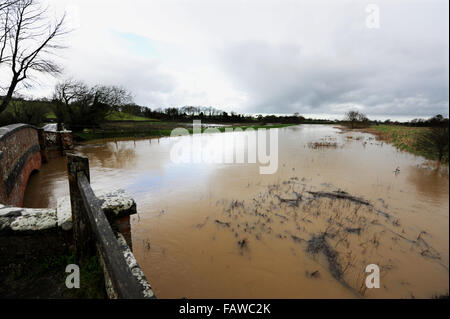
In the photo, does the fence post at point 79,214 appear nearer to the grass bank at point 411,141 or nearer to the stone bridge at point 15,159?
the grass bank at point 411,141

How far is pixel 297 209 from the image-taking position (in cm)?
560

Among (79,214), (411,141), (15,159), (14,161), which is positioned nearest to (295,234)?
(411,141)

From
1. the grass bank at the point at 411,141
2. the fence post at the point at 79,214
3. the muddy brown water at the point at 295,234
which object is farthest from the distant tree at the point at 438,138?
the fence post at the point at 79,214

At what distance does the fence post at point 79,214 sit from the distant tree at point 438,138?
311cm

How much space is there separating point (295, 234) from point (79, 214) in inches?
166

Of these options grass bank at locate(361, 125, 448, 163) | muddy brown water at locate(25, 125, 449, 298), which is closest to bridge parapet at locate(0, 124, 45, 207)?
muddy brown water at locate(25, 125, 449, 298)

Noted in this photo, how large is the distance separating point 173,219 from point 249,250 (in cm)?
232

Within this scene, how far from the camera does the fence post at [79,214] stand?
2252mm

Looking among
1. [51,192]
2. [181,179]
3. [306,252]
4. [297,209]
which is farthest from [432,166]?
[51,192]

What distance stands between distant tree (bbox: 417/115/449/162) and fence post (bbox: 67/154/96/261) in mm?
3108

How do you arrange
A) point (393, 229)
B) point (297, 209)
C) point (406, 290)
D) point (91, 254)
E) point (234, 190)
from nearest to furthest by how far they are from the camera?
point (91, 254)
point (406, 290)
point (393, 229)
point (297, 209)
point (234, 190)

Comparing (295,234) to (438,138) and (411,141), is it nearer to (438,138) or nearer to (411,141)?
(411,141)
